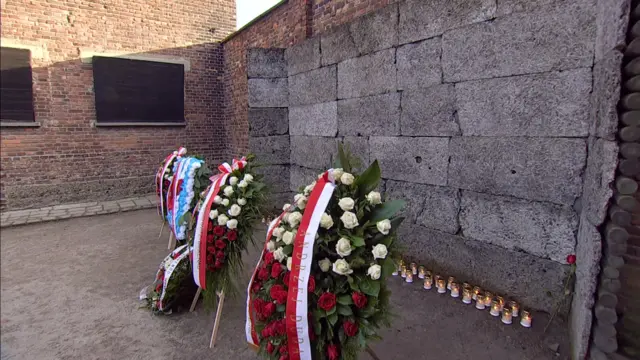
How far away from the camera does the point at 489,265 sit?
290 cm

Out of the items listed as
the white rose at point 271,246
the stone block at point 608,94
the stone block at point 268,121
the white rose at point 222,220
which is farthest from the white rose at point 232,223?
the stone block at point 268,121

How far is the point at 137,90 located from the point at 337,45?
5.29m

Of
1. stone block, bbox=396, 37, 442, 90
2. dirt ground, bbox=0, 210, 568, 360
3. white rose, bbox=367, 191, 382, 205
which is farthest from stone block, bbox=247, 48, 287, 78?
white rose, bbox=367, 191, 382, 205

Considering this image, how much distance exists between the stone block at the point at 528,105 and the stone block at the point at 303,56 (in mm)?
2243

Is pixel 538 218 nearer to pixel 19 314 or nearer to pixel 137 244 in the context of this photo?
pixel 19 314

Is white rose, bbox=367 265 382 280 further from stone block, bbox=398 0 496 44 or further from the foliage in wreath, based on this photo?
stone block, bbox=398 0 496 44

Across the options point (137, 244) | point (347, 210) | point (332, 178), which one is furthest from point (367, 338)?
point (137, 244)

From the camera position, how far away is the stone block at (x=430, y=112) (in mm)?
3051

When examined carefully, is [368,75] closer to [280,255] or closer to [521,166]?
[521,166]

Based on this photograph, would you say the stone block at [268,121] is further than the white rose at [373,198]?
Yes

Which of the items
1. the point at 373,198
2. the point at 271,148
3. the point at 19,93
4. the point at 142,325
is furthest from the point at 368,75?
the point at 19,93

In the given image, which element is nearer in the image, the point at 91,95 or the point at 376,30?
the point at 376,30

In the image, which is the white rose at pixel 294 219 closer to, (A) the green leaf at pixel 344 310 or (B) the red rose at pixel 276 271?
(B) the red rose at pixel 276 271

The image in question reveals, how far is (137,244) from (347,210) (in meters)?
3.96
